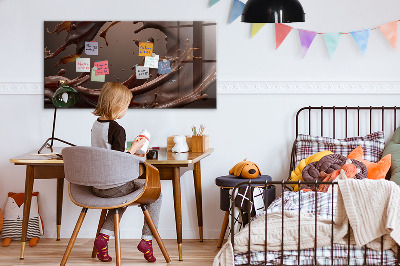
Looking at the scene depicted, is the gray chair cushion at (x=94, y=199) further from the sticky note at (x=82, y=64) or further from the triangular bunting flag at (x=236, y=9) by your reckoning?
the triangular bunting flag at (x=236, y=9)

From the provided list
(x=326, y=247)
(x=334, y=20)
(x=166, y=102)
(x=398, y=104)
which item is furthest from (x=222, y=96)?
(x=326, y=247)

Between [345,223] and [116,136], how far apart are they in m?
1.34

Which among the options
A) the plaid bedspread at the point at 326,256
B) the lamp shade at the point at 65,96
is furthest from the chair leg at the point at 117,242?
the lamp shade at the point at 65,96

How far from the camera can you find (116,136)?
140 inches

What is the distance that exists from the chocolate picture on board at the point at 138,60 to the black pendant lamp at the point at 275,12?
130cm

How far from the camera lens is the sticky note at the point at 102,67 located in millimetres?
4578

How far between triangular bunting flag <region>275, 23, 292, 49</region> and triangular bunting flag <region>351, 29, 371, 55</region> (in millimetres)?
462

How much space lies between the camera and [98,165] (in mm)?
3396

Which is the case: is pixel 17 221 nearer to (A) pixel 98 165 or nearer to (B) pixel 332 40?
(A) pixel 98 165

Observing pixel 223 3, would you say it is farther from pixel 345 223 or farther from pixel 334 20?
pixel 345 223

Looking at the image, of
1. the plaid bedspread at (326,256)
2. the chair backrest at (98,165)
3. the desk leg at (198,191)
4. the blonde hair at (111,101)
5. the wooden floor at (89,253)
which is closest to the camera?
the plaid bedspread at (326,256)

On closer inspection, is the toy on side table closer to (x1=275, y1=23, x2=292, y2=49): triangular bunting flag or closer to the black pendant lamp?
(x1=275, y1=23, x2=292, y2=49): triangular bunting flag

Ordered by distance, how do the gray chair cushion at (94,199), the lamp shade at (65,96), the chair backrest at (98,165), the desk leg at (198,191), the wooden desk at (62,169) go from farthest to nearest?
the desk leg at (198,191) → the lamp shade at (65,96) → the wooden desk at (62,169) → the gray chair cushion at (94,199) → the chair backrest at (98,165)

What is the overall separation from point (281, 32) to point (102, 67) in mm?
1310
